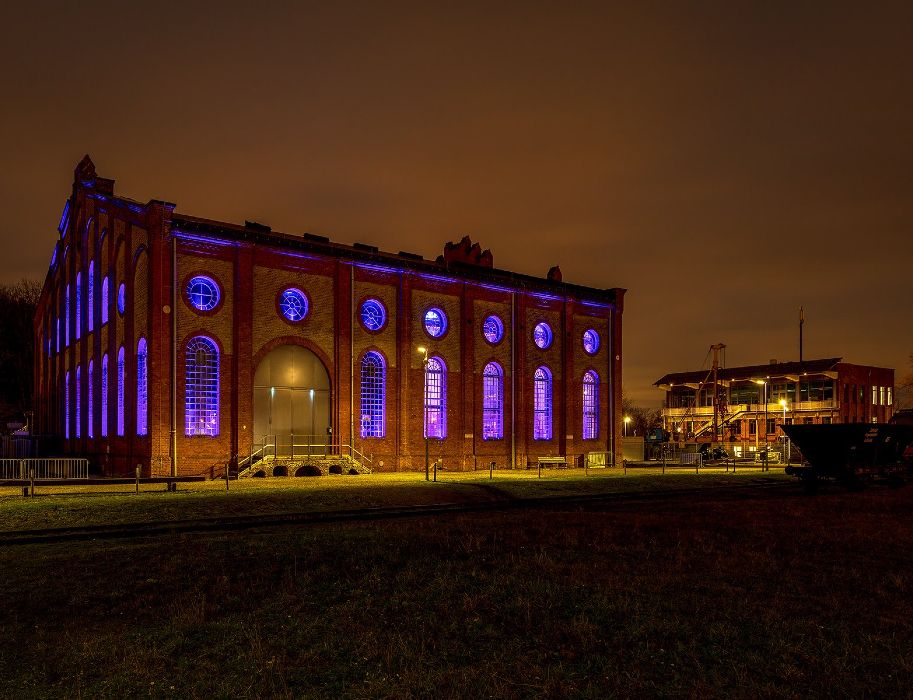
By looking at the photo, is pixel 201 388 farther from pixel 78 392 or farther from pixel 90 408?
pixel 78 392

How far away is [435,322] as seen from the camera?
37500mm

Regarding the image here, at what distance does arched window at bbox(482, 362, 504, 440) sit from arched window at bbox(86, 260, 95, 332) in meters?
20.3

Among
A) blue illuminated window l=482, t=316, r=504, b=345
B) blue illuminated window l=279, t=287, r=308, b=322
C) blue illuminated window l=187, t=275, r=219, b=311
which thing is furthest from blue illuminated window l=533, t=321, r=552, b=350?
blue illuminated window l=187, t=275, r=219, b=311

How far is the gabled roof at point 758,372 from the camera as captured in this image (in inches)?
2869

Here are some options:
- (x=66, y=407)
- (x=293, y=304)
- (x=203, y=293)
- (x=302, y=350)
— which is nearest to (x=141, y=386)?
(x=203, y=293)

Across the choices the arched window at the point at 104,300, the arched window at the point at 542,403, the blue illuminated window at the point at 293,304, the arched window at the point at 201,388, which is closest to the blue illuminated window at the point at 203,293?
the arched window at the point at 201,388

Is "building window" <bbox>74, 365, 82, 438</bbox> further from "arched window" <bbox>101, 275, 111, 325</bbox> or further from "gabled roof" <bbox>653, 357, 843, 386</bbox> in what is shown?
"gabled roof" <bbox>653, 357, 843, 386</bbox>

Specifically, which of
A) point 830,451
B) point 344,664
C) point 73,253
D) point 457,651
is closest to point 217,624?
point 344,664

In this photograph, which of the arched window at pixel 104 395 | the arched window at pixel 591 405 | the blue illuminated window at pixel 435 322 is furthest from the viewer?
the arched window at pixel 591 405

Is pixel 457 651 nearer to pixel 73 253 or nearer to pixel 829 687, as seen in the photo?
pixel 829 687

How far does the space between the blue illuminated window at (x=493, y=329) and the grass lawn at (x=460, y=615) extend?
27.2 metres

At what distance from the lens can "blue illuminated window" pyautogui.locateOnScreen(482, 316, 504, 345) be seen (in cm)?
3944

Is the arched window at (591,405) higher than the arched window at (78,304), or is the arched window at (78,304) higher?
the arched window at (78,304)

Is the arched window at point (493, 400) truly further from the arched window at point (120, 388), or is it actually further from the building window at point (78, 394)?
the building window at point (78, 394)
